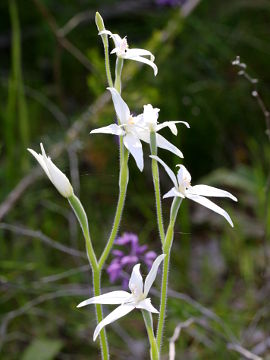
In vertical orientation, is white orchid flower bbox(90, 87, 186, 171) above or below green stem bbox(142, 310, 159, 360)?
above

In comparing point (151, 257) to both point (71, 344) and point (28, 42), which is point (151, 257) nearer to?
point (71, 344)

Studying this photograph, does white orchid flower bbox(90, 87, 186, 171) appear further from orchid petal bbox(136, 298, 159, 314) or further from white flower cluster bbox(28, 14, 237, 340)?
orchid petal bbox(136, 298, 159, 314)

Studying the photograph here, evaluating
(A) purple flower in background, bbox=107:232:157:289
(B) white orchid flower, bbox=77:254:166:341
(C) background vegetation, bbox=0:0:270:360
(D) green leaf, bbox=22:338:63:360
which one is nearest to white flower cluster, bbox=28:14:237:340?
(B) white orchid flower, bbox=77:254:166:341

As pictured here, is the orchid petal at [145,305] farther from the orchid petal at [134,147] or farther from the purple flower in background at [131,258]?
the purple flower in background at [131,258]

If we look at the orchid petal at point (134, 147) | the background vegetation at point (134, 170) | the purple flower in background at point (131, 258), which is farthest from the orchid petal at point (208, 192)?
the background vegetation at point (134, 170)

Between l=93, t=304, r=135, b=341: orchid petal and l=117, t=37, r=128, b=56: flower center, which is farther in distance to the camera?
l=117, t=37, r=128, b=56: flower center

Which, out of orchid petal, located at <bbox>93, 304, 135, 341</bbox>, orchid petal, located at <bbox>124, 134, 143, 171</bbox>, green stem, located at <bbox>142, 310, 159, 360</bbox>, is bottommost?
green stem, located at <bbox>142, 310, 159, 360</bbox>

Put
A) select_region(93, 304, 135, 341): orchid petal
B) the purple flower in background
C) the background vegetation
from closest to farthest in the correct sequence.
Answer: select_region(93, 304, 135, 341): orchid petal
the purple flower in background
the background vegetation

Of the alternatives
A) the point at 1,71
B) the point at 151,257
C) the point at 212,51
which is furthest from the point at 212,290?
the point at 1,71
